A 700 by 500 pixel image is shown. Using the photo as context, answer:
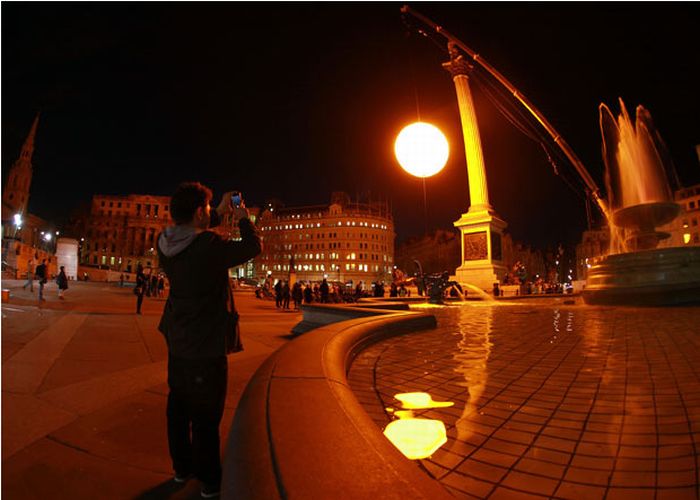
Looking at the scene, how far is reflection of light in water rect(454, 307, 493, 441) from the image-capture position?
2457mm

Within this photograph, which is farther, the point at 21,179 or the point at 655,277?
the point at 21,179

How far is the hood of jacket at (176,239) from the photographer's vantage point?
214 cm

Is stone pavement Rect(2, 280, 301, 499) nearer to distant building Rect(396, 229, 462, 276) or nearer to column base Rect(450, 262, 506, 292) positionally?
column base Rect(450, 262, 506, 292)

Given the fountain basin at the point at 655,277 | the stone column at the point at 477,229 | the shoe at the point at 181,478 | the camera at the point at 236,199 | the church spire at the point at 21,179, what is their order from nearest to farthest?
1. the shoe at the point at 181,478
2. the camera at the point at 236,199
3. the fountain basin at the point at 655,277
4. the stone column at the point at 477,229
5. the church spire at the point at 21,179

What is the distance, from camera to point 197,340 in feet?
6.72

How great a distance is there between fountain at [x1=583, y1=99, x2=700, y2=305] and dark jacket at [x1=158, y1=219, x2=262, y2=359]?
45.5 ft

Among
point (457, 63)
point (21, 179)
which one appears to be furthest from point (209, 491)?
point (21, 179)

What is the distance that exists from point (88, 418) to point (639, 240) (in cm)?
1780

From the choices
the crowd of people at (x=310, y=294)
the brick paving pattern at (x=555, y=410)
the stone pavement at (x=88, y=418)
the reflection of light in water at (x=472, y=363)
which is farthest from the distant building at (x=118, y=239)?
the brick paving pattern at (x=555, y=410)

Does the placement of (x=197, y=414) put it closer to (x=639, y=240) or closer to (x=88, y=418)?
(x=88, y=418)

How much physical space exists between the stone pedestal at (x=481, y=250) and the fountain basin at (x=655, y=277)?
28.9 feet

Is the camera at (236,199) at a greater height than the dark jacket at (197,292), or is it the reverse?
the camera at (236,199)

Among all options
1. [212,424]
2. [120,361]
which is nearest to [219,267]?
[212,424]

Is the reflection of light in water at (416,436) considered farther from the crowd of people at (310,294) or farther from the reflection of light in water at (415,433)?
the crowd of people at (310,294)
